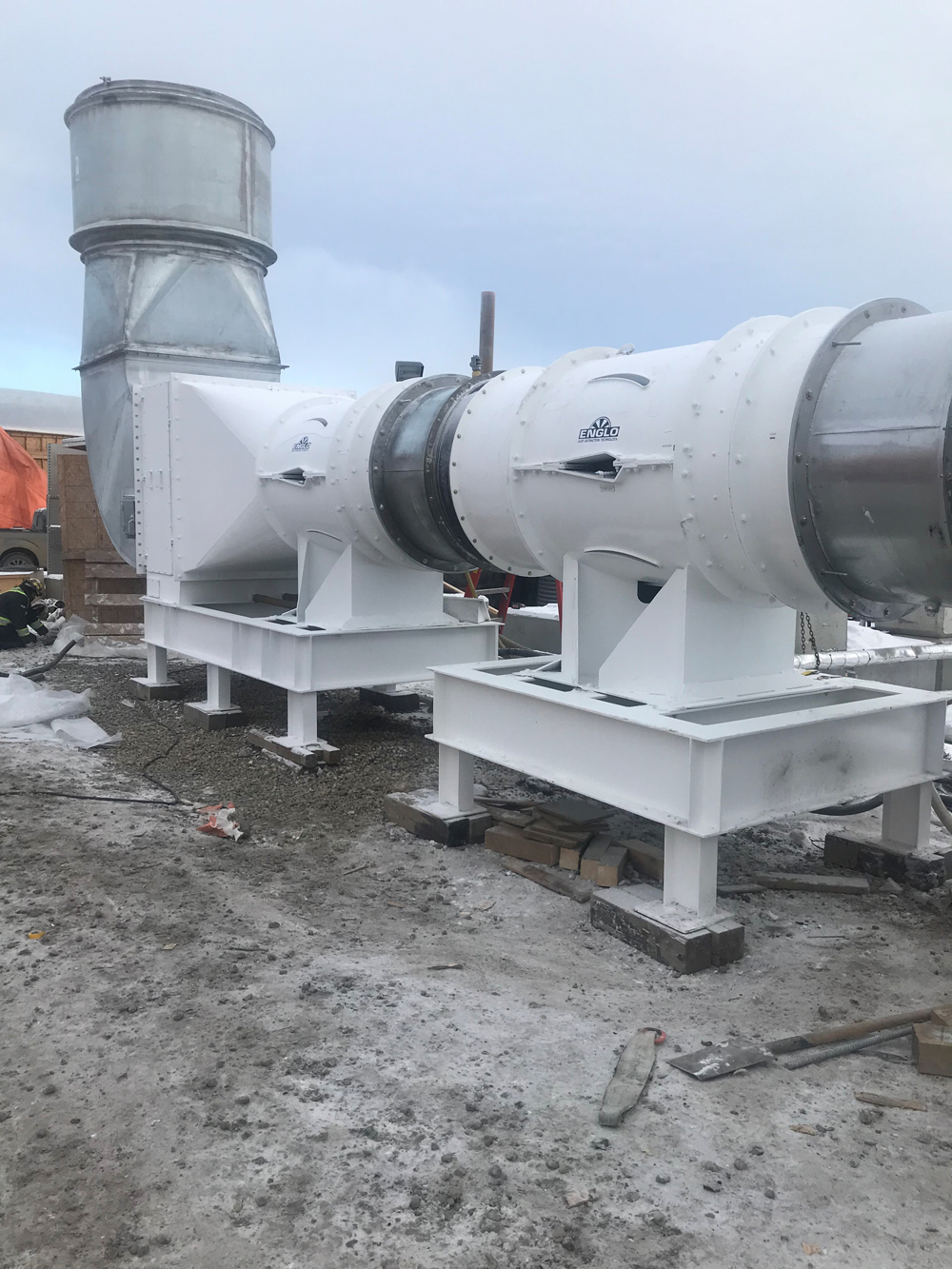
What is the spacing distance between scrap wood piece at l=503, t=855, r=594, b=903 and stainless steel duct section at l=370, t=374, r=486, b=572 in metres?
1.51

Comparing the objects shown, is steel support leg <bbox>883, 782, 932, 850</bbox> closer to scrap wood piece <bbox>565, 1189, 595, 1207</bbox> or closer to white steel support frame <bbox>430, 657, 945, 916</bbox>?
white steel support frame <bbox>430, 657, 945, 916</bbox>

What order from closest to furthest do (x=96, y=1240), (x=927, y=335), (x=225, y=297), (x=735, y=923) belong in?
(x=96, y=1240) → (x=927, y=335) → (x=735, y=923) → (x=225, y=297)

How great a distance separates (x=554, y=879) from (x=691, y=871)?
71 cm

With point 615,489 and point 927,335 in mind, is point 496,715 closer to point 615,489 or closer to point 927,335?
point 615,489

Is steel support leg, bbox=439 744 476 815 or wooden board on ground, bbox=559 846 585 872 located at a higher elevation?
steel support leg, bbox=439 744 476 815

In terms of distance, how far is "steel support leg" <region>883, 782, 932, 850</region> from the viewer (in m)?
3.86

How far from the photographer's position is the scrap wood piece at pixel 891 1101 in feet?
7.69

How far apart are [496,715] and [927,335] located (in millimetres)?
1997

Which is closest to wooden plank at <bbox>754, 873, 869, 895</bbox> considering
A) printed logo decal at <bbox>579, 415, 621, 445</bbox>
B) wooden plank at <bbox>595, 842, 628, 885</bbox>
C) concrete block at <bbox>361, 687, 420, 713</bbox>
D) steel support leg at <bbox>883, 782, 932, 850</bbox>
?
steel support leg at <bbox>883, 782, 932, 850</bbox>

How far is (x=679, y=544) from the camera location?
10.9ft

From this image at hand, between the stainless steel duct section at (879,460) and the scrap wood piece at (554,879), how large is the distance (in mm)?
1377

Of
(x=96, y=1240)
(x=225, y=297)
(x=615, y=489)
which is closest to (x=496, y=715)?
(x=615, y=489)

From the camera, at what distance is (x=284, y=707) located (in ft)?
22.4

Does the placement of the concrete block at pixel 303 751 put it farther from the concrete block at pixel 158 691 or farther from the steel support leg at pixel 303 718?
the concrete block at pixel 158 691
